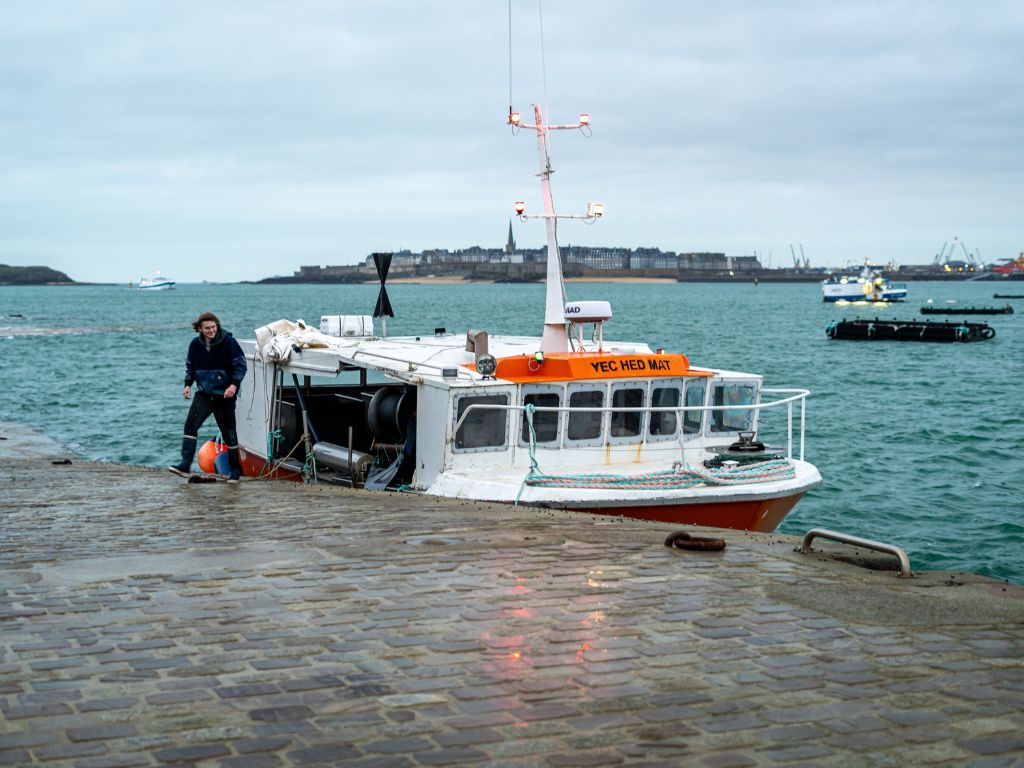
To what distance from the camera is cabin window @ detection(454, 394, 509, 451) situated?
1457cm

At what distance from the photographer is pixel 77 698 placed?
19.7 feet

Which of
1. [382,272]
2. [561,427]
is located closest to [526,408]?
[561,427]

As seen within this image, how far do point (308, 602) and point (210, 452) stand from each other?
36.7 ft

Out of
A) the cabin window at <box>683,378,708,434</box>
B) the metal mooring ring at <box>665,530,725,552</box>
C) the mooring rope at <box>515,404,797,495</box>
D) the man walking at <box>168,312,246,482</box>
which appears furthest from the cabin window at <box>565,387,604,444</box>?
the metal mooring ring at <box>665,530,725,552</box>

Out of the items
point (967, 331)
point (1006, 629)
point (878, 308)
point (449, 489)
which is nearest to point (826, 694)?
point (1006, 629)

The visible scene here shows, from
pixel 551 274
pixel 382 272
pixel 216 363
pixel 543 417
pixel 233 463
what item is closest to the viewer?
pixel 216 363

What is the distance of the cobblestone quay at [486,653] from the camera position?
214 inches

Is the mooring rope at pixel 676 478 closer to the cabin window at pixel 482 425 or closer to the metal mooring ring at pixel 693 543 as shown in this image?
the cabin window at pixel 482 425

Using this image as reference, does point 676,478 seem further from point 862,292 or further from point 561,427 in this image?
point 862,292

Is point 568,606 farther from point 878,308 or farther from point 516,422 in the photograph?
point 878,308

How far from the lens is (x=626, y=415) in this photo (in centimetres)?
1570

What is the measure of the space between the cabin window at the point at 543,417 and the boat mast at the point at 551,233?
181 cm

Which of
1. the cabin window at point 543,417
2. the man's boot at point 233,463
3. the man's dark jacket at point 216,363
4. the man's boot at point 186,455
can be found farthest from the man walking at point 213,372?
the cabin window at point 543,417

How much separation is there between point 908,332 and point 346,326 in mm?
66895
